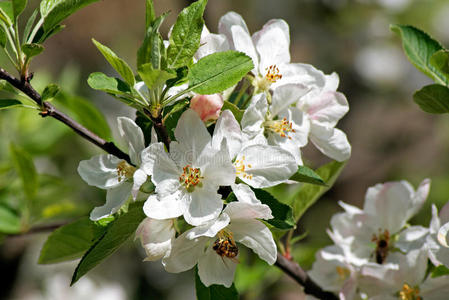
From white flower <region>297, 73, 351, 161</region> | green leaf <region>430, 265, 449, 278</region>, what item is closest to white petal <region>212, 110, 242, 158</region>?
white flower <region>297, 73, 351, 161</region>

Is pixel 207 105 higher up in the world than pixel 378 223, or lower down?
higher up

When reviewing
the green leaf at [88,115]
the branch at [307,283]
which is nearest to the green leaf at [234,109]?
the branch at [307,283]

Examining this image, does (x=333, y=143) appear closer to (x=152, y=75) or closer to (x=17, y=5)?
(x=152, y=75)

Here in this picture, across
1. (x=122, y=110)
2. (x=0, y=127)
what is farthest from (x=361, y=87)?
(x=0, y=127)

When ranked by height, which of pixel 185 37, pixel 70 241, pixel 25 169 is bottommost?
pixel 25 169

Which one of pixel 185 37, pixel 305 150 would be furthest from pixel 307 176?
pixel 305 150

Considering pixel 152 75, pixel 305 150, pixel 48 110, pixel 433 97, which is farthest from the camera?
pixel 305 150

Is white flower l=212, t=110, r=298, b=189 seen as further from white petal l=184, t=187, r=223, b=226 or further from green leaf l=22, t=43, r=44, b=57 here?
green leaf l=22, t=43, r=44, b=57
